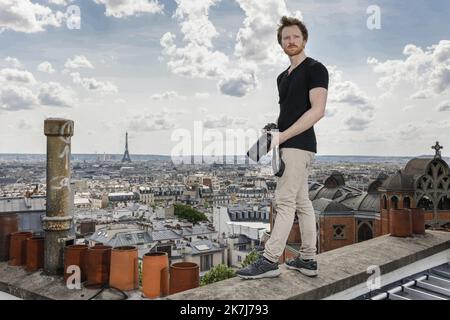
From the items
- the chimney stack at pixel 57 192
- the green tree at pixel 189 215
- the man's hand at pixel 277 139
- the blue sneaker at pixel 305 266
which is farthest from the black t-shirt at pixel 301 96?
the green tree at pixel 189 215

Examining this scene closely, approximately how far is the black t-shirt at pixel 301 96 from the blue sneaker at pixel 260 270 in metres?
0.87

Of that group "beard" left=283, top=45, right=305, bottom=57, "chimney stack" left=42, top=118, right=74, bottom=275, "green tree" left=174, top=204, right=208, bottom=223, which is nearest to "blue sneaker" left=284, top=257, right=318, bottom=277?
"beard" left=283, top=45, right=305, bottom=57

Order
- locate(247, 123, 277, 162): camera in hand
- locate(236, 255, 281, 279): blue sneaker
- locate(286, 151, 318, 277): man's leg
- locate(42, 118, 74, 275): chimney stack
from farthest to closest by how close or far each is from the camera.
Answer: locate(42, 118, 74, 275): chimney stack, locate(286, 151, 318, 277): man's leg, locate(247, 123, 277, 162): camera in hand, locate(236, 255, 281, 279): blue sneaker

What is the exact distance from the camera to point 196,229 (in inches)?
1949

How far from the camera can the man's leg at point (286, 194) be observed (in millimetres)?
3398

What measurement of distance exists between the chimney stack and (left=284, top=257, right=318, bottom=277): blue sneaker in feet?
6.28

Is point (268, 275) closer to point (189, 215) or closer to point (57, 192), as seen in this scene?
point (57, 192)

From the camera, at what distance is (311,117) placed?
3.29m

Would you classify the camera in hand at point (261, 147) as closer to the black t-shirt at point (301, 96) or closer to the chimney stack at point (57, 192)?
the black t-shirt at point (301, 96)

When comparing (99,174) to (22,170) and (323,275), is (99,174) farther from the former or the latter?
(323,275)

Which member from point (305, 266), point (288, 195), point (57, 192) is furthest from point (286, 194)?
point (57, 192)

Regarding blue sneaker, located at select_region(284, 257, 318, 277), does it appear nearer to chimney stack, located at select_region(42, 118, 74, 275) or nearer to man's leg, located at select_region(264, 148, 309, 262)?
man's leg, located at select_region(264, 148, 309, 262)

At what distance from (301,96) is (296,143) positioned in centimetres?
36

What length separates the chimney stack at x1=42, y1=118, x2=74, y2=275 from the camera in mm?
3832
